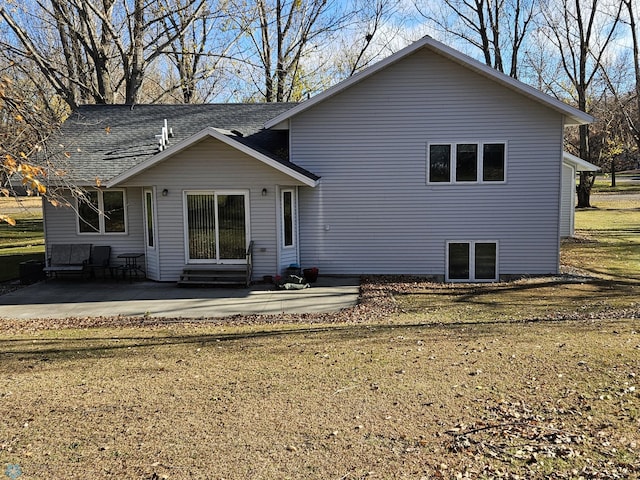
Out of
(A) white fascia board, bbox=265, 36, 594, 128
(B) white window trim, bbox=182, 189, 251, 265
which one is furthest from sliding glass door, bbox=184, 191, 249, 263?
(A) white fascia board, bbox=265, 36, 594, 128

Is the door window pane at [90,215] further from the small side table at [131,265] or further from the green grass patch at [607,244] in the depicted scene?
the green grass patch at [607,244]

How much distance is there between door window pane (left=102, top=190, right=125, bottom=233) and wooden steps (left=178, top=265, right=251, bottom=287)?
2.67 meters

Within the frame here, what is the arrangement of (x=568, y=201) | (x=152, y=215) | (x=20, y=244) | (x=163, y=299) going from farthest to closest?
(x=20, y=244) → (x=568, y=201) → (x=152, y=215) → (x=163, y=299)

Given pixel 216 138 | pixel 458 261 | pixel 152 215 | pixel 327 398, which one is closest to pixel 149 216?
pixel 152 215

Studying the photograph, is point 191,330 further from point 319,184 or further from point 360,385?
point 319,184

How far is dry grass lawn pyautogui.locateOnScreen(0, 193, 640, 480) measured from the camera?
4.88m

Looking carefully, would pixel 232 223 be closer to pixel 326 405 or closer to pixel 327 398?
pixel 327 398

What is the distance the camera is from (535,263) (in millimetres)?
15375

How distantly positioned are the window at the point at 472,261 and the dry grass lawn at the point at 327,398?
487cm

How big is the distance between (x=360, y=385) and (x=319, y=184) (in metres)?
9.45

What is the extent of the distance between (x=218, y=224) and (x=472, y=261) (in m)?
7.18

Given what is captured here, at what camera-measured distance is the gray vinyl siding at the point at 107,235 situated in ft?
51.3

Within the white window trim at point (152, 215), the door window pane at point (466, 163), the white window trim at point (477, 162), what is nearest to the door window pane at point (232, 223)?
the white window trim at point (152, 215)

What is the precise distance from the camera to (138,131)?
17.8 meters
